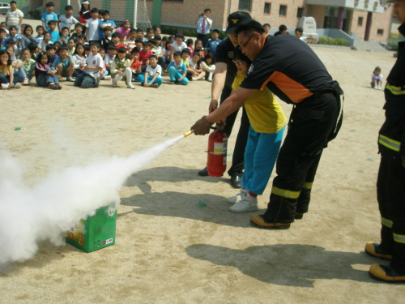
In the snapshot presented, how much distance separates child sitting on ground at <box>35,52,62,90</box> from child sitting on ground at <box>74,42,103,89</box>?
0.68m

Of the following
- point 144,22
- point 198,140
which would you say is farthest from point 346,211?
point 144,22

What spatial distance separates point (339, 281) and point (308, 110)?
1607mm

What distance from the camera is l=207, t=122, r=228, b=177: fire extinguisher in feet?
16.5

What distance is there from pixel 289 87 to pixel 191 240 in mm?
1806

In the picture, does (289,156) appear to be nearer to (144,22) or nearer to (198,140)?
(198,140)

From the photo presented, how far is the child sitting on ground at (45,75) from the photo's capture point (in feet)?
37.5

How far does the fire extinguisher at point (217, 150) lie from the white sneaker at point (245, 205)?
0.47 meters

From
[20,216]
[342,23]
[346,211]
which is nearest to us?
[20,216]

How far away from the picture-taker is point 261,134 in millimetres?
4738

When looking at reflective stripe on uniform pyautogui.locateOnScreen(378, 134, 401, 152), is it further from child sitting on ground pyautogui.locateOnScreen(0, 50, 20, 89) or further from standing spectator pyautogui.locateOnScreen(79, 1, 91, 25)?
standing spectator pyautogui.locateOnScreen(79, 1, 91, 25)

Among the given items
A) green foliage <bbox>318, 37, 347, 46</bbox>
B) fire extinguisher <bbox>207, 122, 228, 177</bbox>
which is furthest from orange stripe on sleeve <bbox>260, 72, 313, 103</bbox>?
green foliage <bbox>318, 37, 347, 46</bbox>

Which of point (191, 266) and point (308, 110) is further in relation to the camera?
point (308, 110)

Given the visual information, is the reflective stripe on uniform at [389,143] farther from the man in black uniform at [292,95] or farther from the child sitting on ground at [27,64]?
the child sitting on ground at [27,64]

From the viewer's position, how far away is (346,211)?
5.14m
